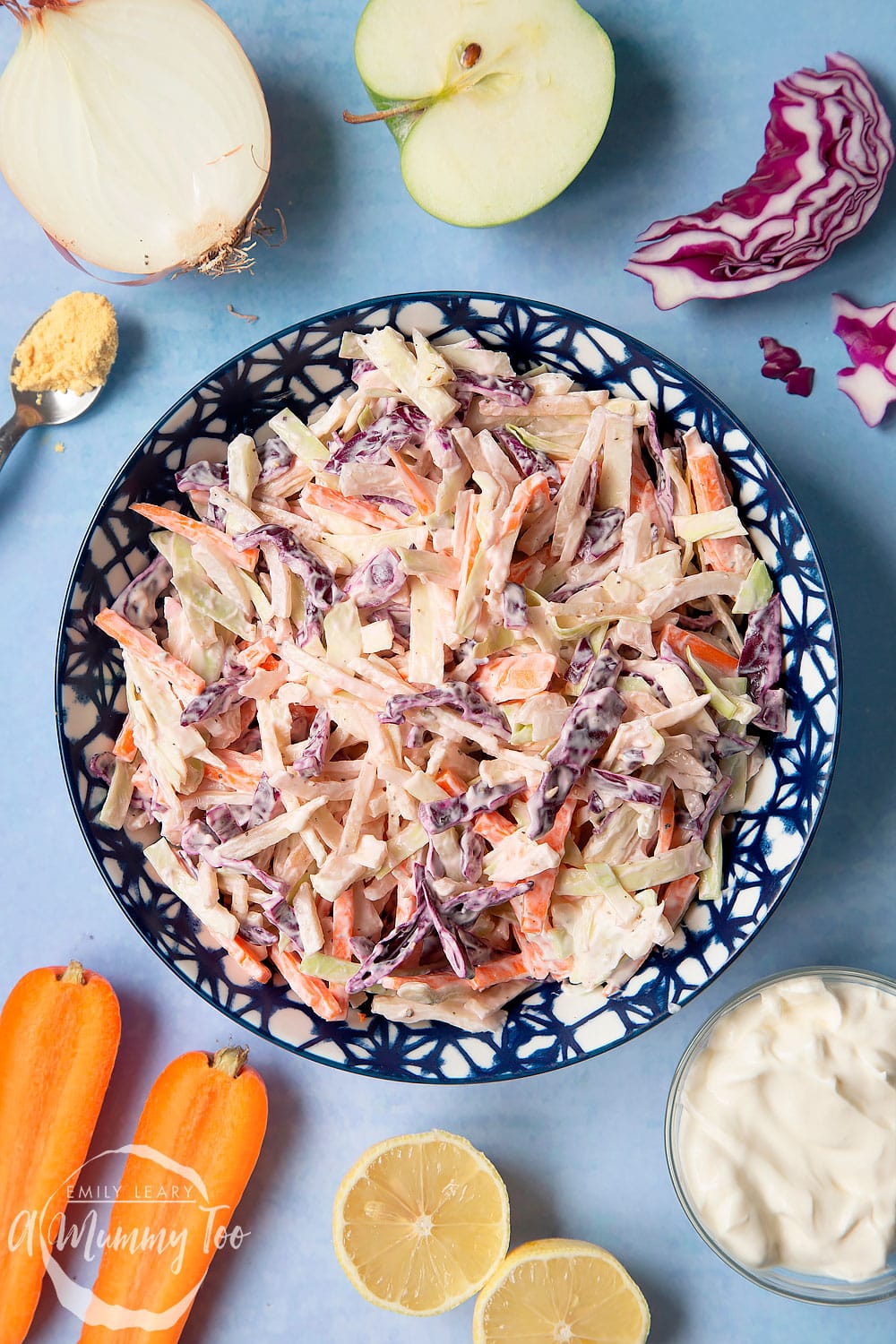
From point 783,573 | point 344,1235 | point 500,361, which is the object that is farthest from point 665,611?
point 344,1235

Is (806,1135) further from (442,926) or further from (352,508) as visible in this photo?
(352,508)

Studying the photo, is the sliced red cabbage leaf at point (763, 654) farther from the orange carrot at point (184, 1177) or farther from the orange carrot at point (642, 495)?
the orange carrot at point (184, 1177)

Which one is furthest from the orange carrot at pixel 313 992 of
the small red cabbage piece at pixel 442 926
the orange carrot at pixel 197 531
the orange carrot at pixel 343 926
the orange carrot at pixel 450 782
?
the orange carrot at pixel 197 531

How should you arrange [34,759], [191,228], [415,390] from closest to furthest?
[415,390] → [191,228] → [34,759]

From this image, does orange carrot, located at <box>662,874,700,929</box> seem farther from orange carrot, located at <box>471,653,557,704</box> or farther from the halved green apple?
the halved green apple

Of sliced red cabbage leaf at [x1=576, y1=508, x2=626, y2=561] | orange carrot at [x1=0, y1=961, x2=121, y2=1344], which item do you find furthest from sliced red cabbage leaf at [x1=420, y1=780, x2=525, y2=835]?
orange carrot at [x1=0, y1=961, x2=121, y2=1344]

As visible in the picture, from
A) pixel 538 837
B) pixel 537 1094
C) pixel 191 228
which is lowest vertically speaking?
pixel 537 1094

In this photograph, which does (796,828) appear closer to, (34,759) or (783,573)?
(783,573)
